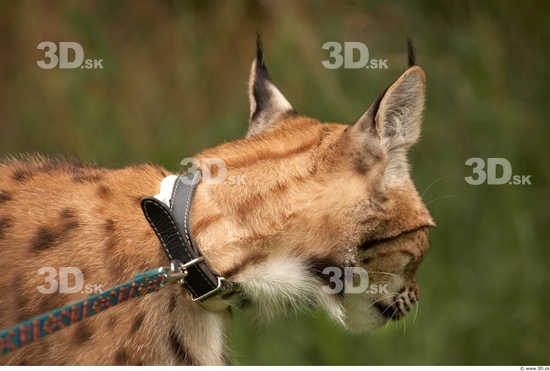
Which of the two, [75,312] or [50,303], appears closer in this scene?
[75,312]

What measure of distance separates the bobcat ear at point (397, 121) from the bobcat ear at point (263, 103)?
644mm

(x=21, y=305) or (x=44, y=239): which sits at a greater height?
(x=44, y=239)

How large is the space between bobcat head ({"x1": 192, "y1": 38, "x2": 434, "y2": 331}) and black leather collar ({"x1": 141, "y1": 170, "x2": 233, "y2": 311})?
0.38 ft

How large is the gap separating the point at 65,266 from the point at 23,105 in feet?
15.4

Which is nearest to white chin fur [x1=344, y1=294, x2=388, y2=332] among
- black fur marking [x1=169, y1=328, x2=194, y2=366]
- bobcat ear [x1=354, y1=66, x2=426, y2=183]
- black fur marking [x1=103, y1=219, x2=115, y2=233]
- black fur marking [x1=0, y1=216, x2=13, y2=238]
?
bobcat ear [x1=354, y1=66, x2=426, y2=183]

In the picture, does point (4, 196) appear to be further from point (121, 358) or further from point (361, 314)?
point (361, 314)

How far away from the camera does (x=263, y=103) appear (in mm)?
3896

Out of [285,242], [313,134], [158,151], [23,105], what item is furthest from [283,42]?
[285,242]

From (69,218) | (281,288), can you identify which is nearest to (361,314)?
(281,288)

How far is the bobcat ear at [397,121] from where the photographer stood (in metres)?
3.19

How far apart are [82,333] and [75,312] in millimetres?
356

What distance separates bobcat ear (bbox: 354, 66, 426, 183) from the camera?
10.5 ft

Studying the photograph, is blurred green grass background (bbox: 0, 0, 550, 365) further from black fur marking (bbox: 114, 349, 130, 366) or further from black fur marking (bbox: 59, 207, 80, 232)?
black fur marking (bbox: 114, 349, 130, 366)

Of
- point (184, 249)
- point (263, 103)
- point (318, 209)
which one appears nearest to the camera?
point (184, 249)
